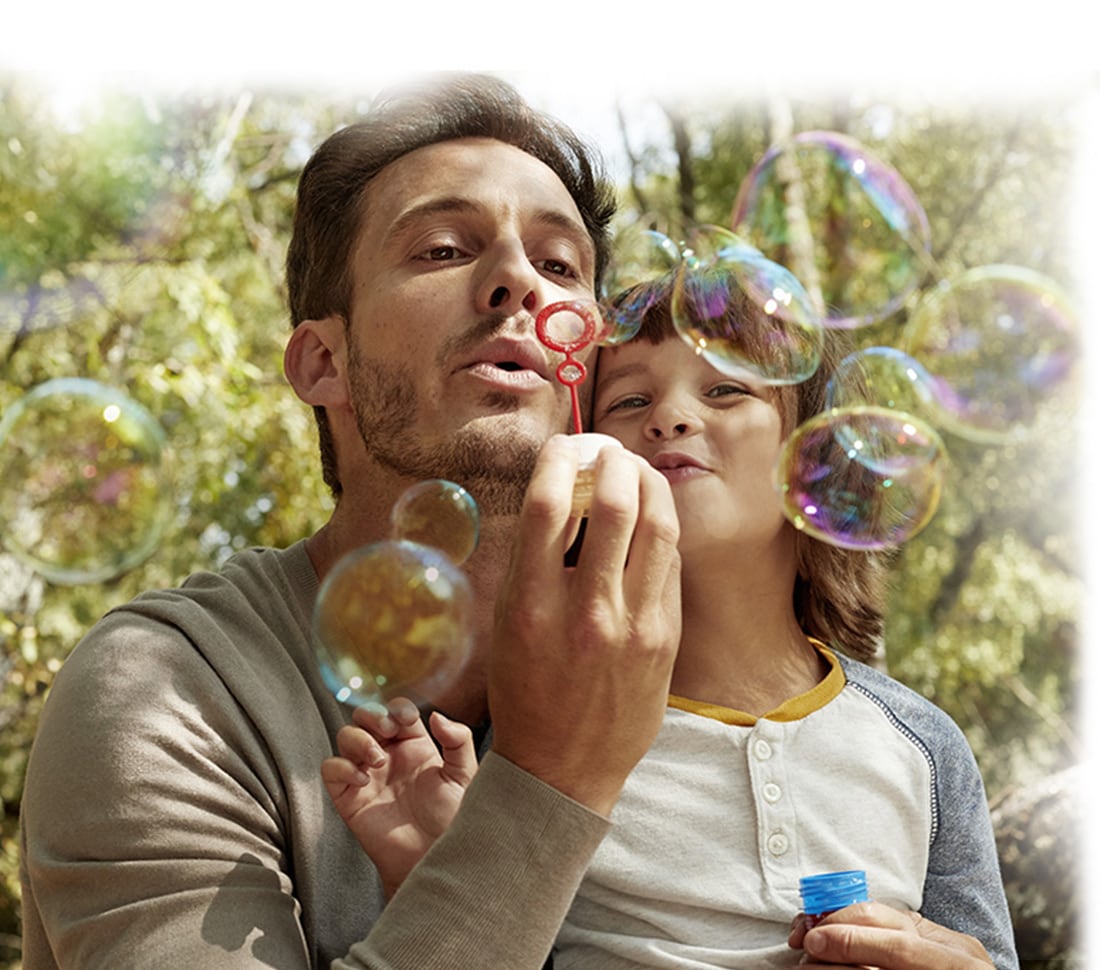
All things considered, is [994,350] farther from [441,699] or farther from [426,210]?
[441,699]

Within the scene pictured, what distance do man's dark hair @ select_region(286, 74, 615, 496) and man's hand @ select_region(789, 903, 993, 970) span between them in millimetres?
1376

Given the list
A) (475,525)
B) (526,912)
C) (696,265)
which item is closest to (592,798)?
(526,912)

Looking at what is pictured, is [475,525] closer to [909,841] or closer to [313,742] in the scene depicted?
[313,742]

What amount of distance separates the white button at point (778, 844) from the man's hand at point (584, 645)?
0.55m

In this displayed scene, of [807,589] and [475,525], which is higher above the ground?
[475,525]

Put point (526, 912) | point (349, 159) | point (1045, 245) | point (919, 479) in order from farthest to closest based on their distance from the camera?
point (1045, 245), point (349, 159), point (919, 479), point (526, 912)

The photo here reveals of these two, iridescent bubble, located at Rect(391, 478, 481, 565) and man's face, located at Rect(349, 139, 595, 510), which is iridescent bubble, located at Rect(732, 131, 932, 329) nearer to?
man's face, located at Rect(349, 139, 595, 510)

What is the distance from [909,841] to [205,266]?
7.30m

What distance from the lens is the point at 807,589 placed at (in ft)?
8.07

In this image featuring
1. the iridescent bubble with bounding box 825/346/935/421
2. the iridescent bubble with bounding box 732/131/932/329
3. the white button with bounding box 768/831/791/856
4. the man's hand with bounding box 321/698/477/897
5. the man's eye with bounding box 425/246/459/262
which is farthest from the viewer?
the iridescent bubble with bounding box 732/131/932/329

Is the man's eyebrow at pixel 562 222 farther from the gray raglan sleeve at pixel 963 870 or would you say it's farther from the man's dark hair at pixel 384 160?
the gray raglan sleeve at pixel 963 870

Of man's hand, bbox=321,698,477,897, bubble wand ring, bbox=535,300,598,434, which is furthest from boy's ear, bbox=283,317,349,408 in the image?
man's hand, bbox=321,698,477,897

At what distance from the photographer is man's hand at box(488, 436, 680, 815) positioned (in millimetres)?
1406

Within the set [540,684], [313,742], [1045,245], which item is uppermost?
[540,684]
